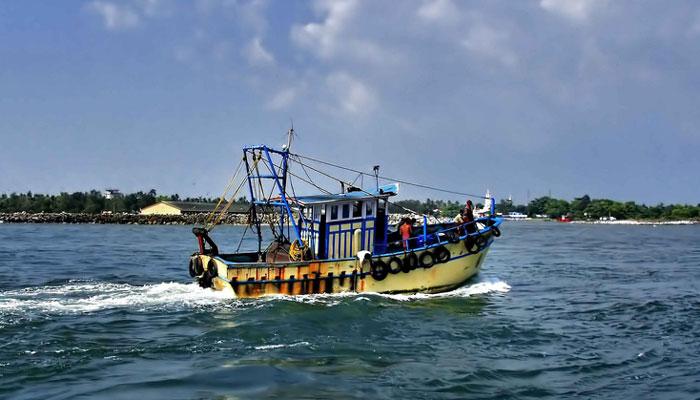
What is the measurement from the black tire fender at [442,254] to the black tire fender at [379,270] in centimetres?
187

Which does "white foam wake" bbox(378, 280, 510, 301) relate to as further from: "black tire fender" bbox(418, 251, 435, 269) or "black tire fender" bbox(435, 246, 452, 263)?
"black tire fender" bbox(435, 246, 452, 263)

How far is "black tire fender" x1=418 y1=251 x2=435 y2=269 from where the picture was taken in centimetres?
2162

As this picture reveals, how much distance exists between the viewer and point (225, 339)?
14.9 metres

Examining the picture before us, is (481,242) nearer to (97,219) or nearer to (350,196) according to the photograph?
(350,196)

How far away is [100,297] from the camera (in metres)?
20.6

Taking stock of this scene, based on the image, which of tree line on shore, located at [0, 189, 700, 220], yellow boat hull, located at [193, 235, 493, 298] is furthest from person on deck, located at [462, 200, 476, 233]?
tree line on shore, located at [0, 189, 700, 220]

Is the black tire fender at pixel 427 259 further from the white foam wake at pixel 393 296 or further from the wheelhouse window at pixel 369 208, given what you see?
the wheelhouse window at pixel 369 208

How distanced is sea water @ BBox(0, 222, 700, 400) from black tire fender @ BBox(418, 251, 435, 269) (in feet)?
3.42

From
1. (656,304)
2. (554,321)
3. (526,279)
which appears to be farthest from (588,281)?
A: (554,321)

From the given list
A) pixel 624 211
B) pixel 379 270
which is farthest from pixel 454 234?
pixel 624 211

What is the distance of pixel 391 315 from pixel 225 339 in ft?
17.1

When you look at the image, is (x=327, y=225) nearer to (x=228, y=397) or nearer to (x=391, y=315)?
(x=391, y=315)

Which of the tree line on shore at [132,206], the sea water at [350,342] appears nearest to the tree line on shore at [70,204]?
→ the tree line on shore at [132,206]

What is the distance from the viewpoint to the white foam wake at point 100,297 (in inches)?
728
